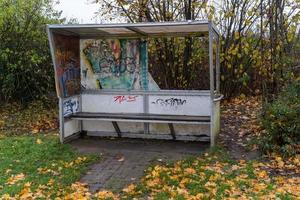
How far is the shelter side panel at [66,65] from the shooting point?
27.7 ft

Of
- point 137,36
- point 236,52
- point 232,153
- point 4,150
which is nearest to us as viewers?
point 232,153

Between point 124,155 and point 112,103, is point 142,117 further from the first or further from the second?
point 112,103

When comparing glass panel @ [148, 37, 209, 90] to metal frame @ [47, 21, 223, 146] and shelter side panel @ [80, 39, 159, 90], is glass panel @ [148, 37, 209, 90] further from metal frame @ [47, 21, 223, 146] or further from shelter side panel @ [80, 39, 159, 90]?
metal frame @ [47, 21, 223, 146]

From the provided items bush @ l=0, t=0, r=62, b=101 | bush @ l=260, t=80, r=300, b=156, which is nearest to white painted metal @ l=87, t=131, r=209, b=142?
bush @ l=260, t=80, r=300, b=156

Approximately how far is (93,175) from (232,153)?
8.28ft

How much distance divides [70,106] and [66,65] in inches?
33.0

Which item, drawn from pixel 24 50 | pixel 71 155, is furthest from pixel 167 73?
pixel 71 155

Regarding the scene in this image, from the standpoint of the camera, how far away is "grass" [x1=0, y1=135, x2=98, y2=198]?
627 centimetres

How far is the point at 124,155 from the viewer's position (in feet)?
25.8

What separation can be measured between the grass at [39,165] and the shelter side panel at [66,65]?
1.08 metres

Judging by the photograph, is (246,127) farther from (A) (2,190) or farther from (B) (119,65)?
(A) (2,190)

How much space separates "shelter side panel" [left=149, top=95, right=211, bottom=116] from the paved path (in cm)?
62

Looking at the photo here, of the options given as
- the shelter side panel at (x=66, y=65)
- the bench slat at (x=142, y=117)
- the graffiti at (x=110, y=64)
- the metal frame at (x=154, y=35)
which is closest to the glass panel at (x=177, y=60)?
the graffiti at (x=110, y=64)

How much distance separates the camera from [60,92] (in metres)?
8.50
